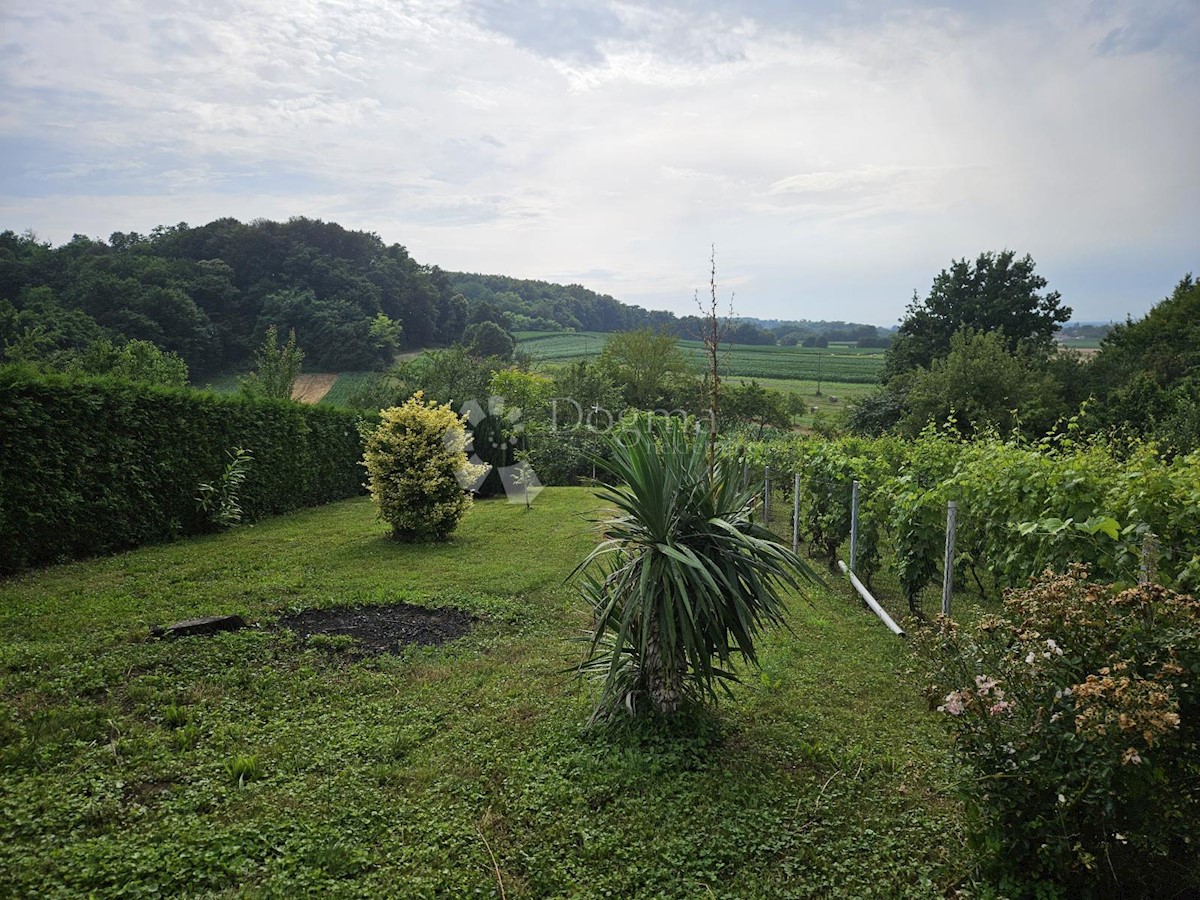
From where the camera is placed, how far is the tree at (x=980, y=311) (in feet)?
124

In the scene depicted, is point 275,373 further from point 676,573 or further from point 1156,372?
point 1156,372

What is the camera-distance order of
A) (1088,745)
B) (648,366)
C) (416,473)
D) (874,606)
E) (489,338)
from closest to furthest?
1. (1088,745)
2. (874,606)
3. (416,473)
4. (648,366)
5. (489,338)

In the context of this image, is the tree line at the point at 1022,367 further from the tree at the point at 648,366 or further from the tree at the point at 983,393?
the tree at the point at 648,366

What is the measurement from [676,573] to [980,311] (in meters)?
41.6

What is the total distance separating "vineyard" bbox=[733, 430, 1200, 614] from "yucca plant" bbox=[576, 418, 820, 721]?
87.2 inches

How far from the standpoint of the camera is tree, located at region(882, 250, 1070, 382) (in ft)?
124

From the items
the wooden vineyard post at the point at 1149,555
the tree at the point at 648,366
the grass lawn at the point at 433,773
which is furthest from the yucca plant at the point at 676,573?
the tree at the point at 648,366

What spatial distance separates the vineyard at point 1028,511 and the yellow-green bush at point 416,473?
6368 mm

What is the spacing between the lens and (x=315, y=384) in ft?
135

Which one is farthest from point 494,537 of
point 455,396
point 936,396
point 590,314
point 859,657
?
point 590,314

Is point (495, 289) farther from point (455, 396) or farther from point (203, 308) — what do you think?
point (455, 396)

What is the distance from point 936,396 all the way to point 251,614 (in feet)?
97.8

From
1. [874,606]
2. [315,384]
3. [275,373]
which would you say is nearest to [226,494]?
[874,606]

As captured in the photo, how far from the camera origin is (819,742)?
4270 mm
